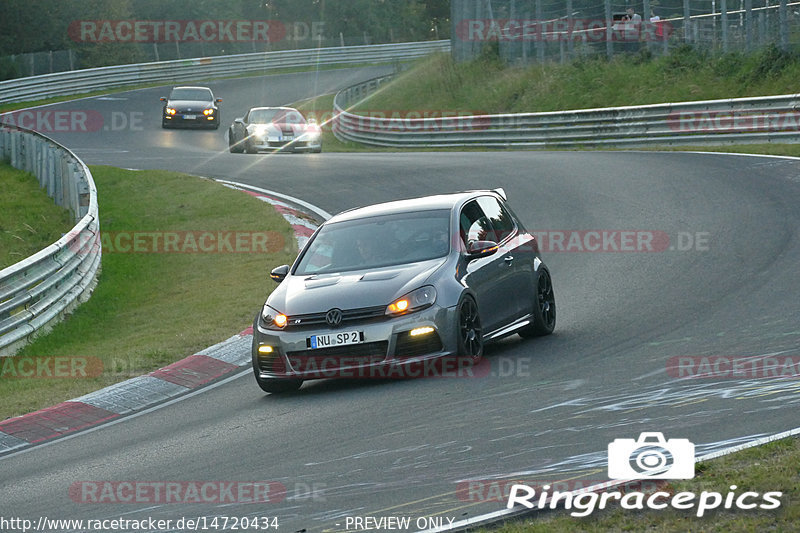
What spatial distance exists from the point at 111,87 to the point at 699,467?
181 feet

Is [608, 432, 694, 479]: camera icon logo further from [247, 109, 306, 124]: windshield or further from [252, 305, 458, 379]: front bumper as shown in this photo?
[247, 109, 306, 124]: windshield

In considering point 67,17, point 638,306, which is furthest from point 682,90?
point 67,17

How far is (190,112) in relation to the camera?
1722 inches

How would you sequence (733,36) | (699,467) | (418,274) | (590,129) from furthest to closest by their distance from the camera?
(733,36)
(590,129)
(418,274)
(699,467)

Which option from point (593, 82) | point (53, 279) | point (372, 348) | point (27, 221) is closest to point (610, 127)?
point (593, 82)

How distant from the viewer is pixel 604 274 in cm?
1433

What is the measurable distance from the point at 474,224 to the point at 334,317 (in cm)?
217

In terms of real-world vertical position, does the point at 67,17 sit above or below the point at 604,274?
above

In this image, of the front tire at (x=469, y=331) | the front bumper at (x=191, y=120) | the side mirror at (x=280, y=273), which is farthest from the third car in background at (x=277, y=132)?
the front tire at (x=469, y=331)

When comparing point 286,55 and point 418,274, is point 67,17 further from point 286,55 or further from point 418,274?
point 418,274

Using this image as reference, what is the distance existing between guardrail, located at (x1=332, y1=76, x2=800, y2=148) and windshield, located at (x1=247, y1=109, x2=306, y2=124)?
408 cm

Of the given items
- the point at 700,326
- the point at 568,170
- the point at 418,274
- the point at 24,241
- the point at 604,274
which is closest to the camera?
the point at 418,274

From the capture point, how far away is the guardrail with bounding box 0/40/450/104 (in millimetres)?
53809

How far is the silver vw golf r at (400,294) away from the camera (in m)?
9.64
